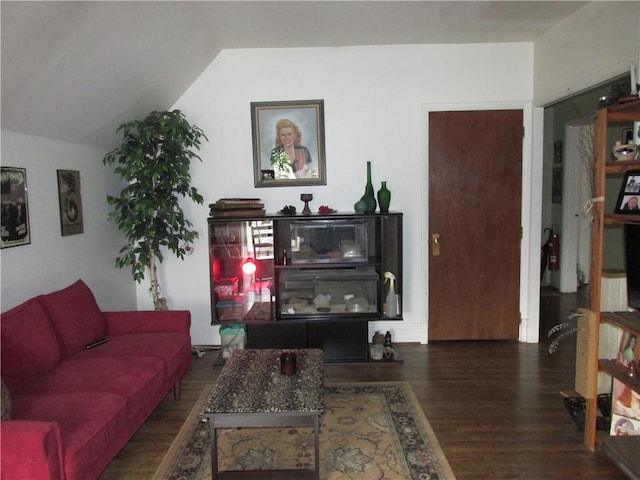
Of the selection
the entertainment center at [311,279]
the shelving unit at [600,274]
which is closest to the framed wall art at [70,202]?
the entertainment center at [311,279]

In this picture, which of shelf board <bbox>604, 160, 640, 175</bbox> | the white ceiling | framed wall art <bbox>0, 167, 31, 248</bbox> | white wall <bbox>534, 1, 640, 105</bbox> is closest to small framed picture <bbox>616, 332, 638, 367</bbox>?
shelf board <bbox>604, 160, 640, 175</bbox>

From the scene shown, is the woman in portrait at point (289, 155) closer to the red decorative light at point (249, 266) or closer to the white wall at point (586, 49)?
the red decorative light at point (249, 266)

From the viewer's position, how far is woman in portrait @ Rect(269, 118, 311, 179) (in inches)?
162

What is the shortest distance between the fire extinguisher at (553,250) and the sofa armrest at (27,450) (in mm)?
6098

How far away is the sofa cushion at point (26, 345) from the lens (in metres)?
2.33

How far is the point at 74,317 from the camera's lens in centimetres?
287

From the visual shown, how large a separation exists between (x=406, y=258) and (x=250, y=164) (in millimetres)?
1646

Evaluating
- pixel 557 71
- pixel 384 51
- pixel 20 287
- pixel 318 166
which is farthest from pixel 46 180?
pixel 557 71

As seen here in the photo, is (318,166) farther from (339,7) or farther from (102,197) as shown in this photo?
(102,197)

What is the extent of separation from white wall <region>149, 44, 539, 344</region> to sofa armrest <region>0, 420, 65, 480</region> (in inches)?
105

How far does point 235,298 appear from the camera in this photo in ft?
13.1

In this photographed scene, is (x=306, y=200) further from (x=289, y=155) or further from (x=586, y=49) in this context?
(x=586, y=49)

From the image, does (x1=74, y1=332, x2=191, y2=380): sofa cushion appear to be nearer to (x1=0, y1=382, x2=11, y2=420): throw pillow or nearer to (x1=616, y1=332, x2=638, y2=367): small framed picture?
(x1=0, y1=382, x2=11, y2=420): throw pillow

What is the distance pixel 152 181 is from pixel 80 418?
6.64 ft
